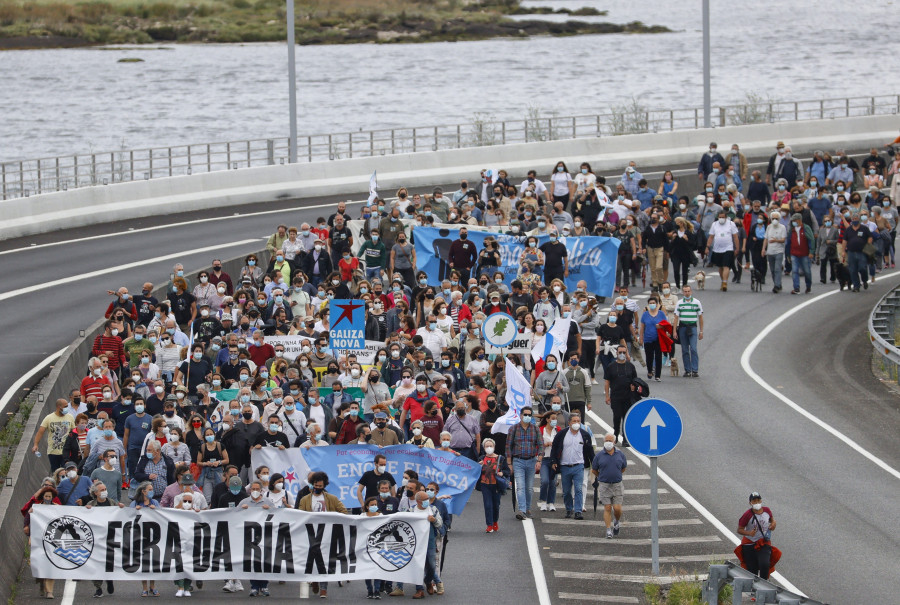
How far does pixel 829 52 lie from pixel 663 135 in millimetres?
122091

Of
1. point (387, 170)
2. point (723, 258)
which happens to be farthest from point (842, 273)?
point (387, 170)

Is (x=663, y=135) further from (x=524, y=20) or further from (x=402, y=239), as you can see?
(x=524, y=20)

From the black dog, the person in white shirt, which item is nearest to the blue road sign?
the person in white shirt

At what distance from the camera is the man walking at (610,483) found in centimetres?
1919

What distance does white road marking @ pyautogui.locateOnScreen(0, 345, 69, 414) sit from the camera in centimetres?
2472

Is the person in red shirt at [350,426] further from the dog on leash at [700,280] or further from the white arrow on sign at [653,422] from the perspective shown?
the dog on leash at [700,280]

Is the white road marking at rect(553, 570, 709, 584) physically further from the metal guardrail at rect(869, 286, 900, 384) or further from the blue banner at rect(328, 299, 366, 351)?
the metal guardrail at rect(869, 286, 900, 384)

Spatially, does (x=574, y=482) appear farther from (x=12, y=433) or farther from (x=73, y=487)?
(x=12, y=433)

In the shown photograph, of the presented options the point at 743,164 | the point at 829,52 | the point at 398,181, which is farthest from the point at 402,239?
the point at 829,52

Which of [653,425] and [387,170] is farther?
[387,170]

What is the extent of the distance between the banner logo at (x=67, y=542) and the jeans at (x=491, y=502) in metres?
4.98

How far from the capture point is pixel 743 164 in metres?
37.8

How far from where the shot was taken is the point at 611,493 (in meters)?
19.2

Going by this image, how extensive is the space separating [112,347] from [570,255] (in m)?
9.75
